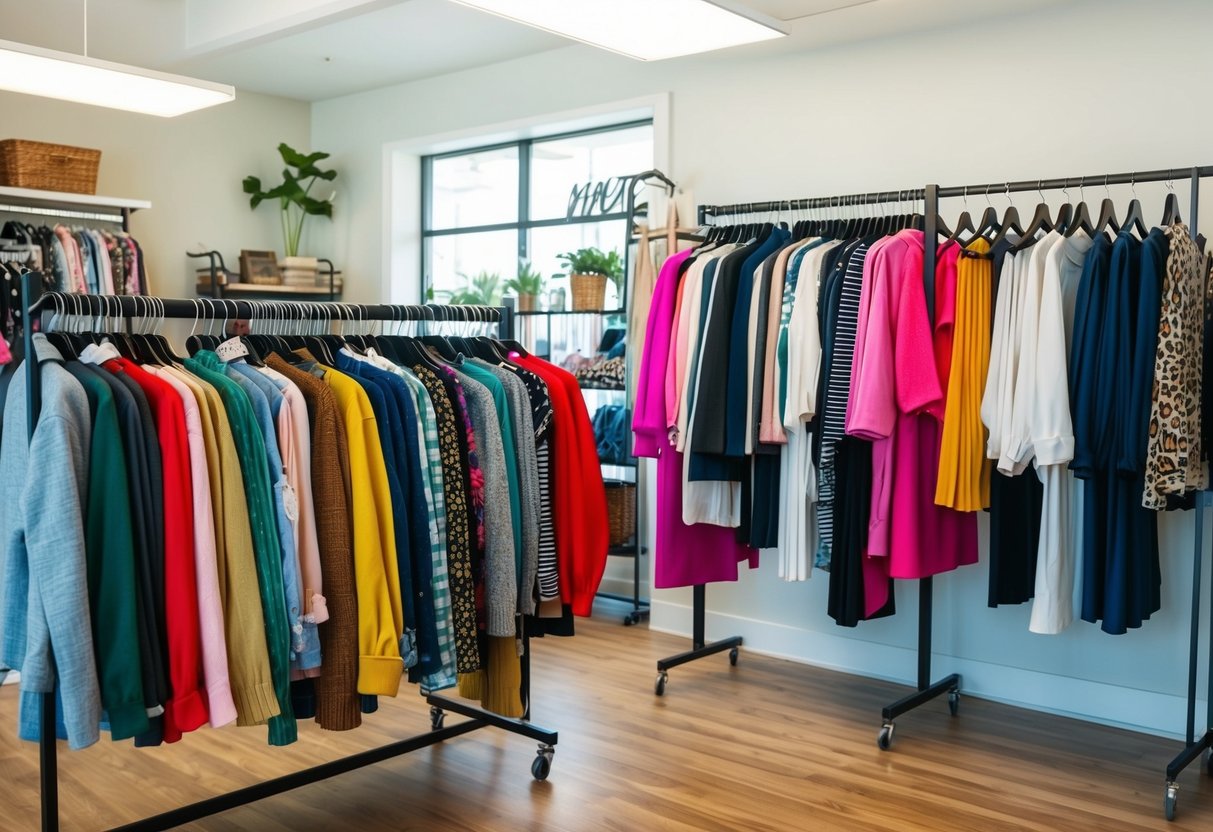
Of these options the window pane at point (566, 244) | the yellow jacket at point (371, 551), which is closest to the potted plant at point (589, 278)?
the window pane at point (566, 244)

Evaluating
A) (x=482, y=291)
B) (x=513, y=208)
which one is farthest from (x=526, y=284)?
(x=513, y=208)

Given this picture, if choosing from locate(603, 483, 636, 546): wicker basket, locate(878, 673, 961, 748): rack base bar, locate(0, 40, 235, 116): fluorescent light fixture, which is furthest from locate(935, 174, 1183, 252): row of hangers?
locate(0, 40, 235, 116): fluorescent light fixture

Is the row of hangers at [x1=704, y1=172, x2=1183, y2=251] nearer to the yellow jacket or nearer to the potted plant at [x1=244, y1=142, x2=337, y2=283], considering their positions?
the yellow jacket

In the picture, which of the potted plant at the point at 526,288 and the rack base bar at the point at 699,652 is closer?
the rack base bar at the point at 699,652

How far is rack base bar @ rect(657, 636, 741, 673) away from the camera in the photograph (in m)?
4.06

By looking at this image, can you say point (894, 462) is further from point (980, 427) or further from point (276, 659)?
point (276, 659)

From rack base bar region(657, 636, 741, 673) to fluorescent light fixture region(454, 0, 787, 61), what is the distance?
2.12 metres

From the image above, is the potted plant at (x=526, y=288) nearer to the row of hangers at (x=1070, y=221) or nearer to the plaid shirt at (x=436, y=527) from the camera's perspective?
the row of hangers at (x=1070, y=221)

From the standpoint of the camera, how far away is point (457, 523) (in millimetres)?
2766

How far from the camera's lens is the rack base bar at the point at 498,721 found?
318 cm

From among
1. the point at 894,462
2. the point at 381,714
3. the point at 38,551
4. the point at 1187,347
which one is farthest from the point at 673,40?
the point at 381,714

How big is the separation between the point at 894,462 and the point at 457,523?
142cm

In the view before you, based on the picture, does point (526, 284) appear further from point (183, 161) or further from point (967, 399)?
point (967, 399)

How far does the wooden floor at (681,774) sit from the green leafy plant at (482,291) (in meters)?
2.47
